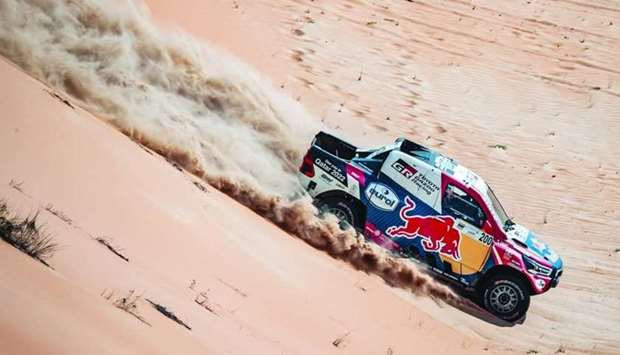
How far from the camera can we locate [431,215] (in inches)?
495

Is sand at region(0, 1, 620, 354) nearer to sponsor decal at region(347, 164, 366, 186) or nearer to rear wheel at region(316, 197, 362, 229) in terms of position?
rear wheel at region(316, 197, 362, 229)

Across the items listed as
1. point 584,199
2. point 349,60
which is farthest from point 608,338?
point 349,60

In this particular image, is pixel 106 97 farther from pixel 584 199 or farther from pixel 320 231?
pixel 584 199

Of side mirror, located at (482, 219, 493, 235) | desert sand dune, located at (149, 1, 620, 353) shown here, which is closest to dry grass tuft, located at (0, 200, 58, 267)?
side mirror, located at (482, 219, 493, 235)

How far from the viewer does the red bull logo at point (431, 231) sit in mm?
12570

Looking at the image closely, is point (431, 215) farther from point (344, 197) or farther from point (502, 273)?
point (502, 273)

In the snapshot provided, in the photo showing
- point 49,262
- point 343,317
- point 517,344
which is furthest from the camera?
point 517,344

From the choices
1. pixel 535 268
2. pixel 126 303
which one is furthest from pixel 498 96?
pixel 126 303

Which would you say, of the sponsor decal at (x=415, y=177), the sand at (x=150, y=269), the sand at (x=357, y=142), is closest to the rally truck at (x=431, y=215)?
the sponsor decal at (x=415, y=177)

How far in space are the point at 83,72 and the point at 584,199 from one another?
38.7 feet

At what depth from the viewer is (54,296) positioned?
16.7ft

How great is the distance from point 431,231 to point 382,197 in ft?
3.00

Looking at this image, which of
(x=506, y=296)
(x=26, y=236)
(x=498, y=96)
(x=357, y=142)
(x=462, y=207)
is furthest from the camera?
(x=498, y=96)

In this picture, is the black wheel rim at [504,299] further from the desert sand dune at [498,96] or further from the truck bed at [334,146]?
the truck bed at [334,146]
